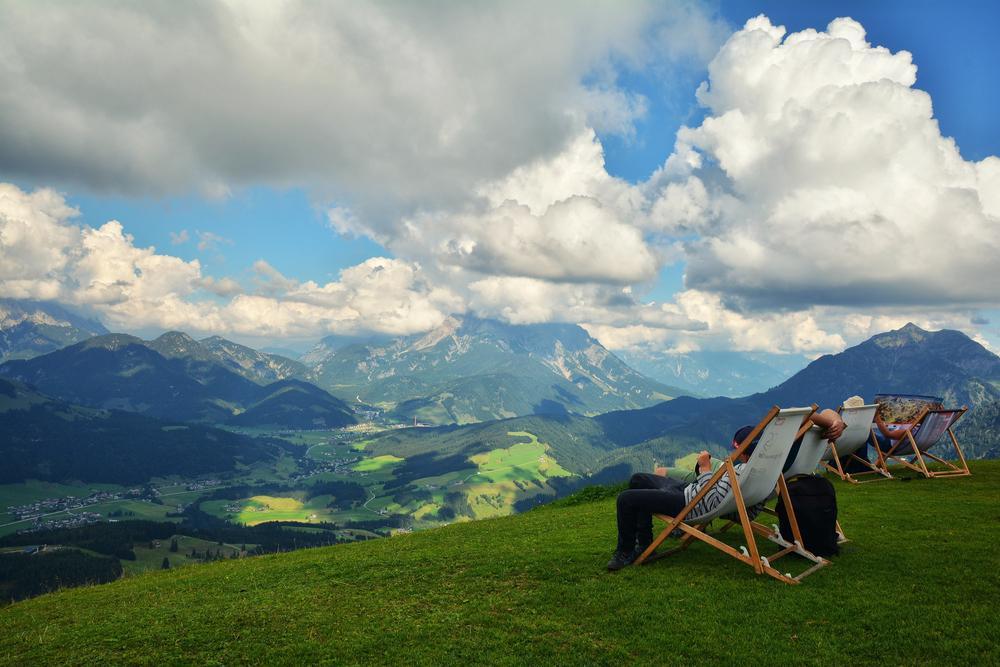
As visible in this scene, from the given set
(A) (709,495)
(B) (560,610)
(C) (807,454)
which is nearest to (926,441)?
(C) (807,454)

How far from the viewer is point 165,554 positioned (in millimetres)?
169250

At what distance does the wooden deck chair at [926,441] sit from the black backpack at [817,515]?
38.3 ft

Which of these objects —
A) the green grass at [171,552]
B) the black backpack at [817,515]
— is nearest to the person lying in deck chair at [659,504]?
the black backpack at [817,515]

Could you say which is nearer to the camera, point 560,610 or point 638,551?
point 560,610

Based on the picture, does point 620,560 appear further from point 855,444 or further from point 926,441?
point 926,441

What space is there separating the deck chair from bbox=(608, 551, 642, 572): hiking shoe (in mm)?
641

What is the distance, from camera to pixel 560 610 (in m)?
8.21

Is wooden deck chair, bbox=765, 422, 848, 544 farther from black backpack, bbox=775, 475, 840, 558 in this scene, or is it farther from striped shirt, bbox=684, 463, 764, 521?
striped shirt, bbox=684, 463, 764, 521

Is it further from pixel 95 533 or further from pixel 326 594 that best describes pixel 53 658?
pixel 95 533

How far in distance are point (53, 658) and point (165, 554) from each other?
670ft

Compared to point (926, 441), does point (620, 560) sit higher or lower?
lower

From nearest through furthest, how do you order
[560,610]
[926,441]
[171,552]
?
[560,610] < [926,441] < [171,552]

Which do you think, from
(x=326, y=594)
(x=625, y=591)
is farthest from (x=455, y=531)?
(x=625, y=591)

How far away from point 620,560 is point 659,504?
1364 millimetres
